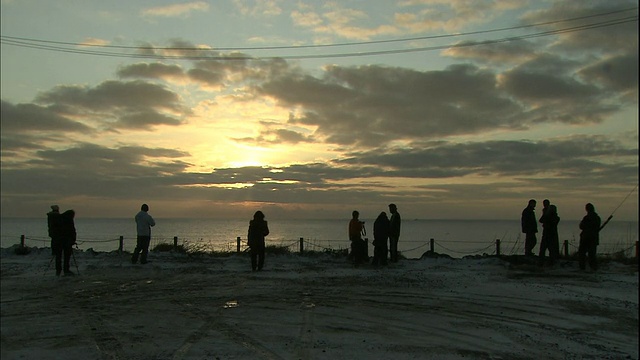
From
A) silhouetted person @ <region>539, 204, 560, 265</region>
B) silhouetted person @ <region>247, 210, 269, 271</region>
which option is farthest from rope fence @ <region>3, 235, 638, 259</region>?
silhouetted person @ <region>247, 210, 269, 271</region>

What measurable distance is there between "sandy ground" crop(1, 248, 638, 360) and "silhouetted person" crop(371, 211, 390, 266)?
3.98 feet

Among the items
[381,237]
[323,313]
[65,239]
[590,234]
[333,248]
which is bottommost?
[323,313]

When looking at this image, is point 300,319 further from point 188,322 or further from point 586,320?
point 586,320

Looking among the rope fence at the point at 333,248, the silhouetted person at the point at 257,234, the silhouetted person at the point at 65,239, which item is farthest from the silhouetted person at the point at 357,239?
the silhouetted person at the point at 65,239

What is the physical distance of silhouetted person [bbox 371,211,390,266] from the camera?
19.3 meters

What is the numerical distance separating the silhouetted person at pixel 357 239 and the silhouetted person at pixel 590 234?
7397 mm

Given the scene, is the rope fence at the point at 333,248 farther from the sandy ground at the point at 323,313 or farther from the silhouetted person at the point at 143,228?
the sandy ground at the point at 323,313

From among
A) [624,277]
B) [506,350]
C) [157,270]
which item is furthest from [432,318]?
[157,270]

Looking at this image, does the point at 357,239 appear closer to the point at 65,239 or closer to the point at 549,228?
the point at 549,228

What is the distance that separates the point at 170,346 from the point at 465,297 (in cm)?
753

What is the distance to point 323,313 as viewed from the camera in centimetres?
1105

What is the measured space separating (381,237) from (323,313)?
887 cm

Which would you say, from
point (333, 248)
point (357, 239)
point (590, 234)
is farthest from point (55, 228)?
point (333, 248)

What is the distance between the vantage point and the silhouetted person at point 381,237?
19281 mm
